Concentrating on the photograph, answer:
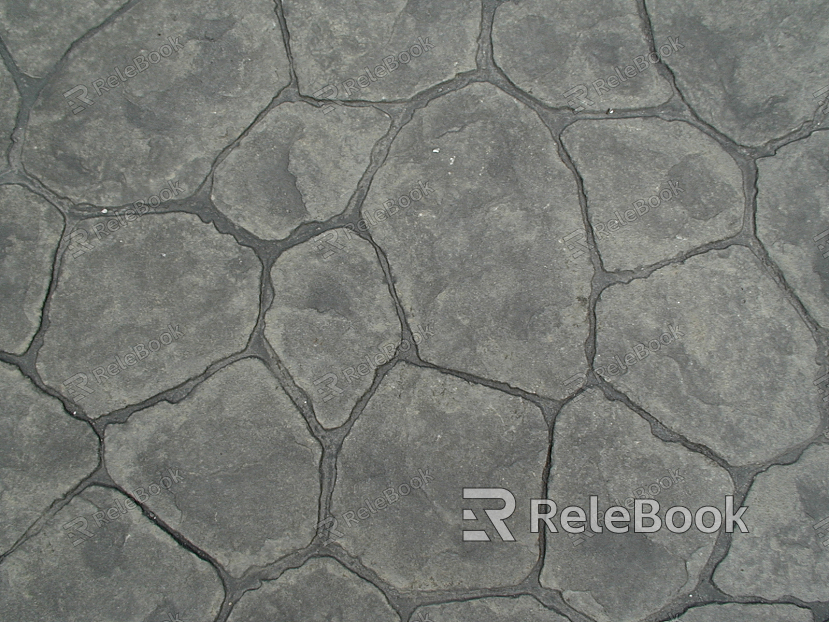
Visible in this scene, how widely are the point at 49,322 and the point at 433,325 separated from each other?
1407mm

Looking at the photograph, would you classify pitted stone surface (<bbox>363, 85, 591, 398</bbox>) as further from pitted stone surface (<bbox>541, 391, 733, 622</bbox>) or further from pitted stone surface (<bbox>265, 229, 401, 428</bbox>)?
pitted stone surface (<bbox>541, 391, 733, 622</bbox>)

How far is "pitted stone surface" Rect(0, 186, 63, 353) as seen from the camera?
2055mm

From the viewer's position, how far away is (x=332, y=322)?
2.08m

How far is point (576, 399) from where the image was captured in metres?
2.06

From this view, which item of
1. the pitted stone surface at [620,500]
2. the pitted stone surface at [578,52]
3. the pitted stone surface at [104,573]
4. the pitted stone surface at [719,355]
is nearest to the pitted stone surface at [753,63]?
the pitted stone surface at [578,52]

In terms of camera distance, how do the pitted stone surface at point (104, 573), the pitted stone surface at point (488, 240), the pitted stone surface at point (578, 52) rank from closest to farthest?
the pitted stone surface at point (104, 573), the pitted stone surface at point (488, 240), the pitted stone surface at point (578, 52)

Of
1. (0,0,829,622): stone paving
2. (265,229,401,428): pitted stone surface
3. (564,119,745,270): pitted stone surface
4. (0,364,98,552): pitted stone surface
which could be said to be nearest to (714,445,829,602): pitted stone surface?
(0,0,829,622): stone paving

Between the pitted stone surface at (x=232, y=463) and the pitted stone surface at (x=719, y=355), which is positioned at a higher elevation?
the pitted stone surface at (x=719, y=355)

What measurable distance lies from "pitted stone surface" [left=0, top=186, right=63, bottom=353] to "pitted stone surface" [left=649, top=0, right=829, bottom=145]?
8.04ft

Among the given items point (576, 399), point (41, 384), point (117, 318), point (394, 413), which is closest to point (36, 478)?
point (41, 384)

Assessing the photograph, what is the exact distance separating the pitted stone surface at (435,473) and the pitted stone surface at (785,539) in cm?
74

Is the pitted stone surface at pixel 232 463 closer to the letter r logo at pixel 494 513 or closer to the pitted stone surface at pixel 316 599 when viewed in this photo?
the pitted stone surface at pixel 316 599

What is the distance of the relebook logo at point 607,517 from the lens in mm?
2020

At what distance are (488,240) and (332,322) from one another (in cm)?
66
